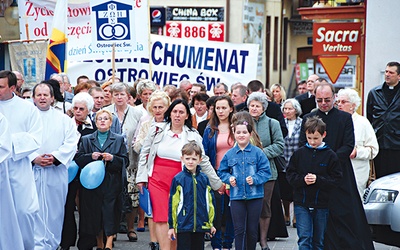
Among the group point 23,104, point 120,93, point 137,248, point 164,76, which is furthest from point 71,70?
point 23,104

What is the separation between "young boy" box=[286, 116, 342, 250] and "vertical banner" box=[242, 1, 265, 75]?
74.1ft

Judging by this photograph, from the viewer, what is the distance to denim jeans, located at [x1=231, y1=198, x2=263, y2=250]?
1085 centimetres

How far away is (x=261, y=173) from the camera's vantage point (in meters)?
10.8

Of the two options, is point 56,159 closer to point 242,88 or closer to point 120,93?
point 120,93

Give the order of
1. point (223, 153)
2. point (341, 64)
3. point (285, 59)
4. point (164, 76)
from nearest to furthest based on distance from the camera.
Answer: point (223, 153)
point (164, 76)
point (341, 64)
point (285, 59)

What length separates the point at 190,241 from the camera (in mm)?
10383

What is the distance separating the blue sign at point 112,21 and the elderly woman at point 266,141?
4149 mm

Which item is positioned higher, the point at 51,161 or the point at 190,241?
the point at 51,161

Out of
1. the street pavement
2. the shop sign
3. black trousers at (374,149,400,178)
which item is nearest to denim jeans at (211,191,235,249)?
the street pavement

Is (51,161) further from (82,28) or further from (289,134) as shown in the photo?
(82,28)

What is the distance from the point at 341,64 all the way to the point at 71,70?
24.2 ft

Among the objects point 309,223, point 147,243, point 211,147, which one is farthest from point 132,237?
point 309,223

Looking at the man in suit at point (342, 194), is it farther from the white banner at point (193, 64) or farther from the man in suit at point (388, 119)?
the white banner at point (193, 64)

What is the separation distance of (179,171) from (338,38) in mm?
13980
